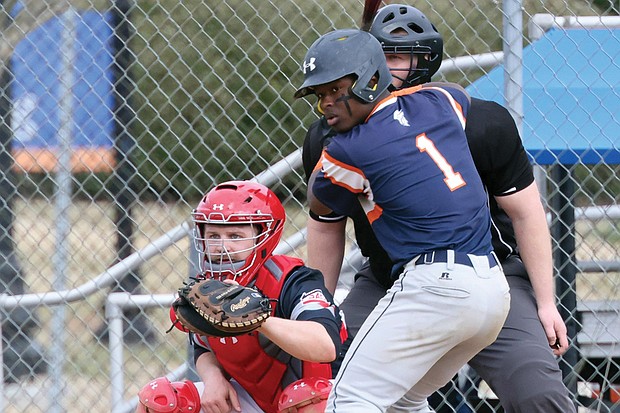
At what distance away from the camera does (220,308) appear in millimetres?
2701

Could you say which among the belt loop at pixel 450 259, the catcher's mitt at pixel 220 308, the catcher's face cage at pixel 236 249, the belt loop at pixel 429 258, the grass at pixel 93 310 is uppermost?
the catcher's mitt at pixel 220 308

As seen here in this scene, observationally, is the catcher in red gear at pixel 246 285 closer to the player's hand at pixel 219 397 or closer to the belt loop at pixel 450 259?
the player's hand at pixel 219 397

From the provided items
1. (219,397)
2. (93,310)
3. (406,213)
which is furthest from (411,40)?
(93,310)

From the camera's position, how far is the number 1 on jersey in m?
2.96

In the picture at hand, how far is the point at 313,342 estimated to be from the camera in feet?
9.35

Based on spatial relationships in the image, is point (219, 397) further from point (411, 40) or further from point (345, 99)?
point (411, 40)

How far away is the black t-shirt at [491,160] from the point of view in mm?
3332

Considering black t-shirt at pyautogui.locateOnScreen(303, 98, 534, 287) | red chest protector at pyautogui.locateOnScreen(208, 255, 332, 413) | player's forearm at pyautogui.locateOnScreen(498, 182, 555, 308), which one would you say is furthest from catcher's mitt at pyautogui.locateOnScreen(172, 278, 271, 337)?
player's forearm at pyautogui.locateOnScreen(498, 182, 555, 308)

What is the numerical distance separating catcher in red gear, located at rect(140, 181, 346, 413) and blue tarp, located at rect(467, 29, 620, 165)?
4.95ft

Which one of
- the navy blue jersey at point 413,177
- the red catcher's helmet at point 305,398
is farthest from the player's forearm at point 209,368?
the navy blue jersey at point 413,177

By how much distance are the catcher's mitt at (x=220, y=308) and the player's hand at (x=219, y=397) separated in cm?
51

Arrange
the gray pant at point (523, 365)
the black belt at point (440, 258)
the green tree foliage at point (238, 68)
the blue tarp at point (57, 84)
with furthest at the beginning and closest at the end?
the green tree foliage at point (238, 68) → the blue tarp at point (57, 84) → the gray pant at point (523, 365) → the black belt at point (440, 258)

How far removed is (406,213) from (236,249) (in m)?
0.58

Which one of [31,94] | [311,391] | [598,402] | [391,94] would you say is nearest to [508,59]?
[391,94]
